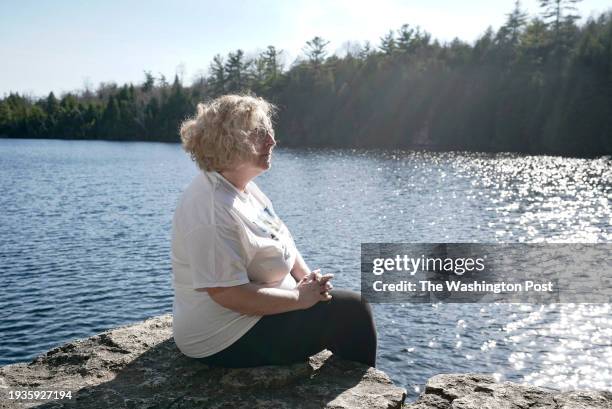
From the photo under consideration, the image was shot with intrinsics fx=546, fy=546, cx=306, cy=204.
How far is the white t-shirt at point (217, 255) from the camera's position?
9.60ft

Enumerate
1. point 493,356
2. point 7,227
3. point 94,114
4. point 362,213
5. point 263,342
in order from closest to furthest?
point 263,342 < point 493,356 < point 7,227 < point 362,213 < point 94,114

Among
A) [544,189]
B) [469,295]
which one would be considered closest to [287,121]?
[544,189]

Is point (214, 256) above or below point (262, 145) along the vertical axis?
below

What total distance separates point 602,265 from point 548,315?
4.89 m

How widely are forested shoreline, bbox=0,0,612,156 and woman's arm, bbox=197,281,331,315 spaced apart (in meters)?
61.1

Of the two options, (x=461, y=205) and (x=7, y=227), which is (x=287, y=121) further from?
(x=7, y=227)

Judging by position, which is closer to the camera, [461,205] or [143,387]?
[143,387]

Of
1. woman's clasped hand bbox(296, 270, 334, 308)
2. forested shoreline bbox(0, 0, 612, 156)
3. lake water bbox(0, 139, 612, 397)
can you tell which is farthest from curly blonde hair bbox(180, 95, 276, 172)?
forested shoreline bbox(0, 0, 612, 156)

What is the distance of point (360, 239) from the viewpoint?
66.6ft

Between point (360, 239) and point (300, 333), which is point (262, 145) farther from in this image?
point (360, 239)

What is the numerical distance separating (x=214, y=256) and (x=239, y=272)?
0.55ft

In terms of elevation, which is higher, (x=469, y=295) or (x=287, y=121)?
(x=287, y=121)

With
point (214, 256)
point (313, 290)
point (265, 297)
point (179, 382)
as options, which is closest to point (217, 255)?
point (214, 256)

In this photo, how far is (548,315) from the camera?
12.0 metres
